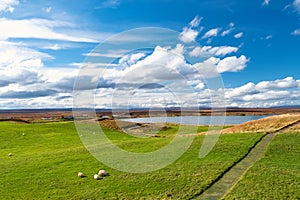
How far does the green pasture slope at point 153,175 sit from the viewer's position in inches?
830

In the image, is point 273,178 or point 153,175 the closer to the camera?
point 273,178

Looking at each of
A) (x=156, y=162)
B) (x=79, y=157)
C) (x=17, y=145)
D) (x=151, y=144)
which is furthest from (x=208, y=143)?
(x=17, y=145)

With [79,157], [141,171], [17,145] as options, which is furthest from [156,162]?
[17,145]

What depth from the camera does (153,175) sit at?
24.8m

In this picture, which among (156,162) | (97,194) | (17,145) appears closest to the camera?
(97,194)

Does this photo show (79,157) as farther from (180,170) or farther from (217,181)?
(217,181)

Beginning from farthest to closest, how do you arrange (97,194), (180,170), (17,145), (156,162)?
(17,145)
(156,162)
(180,170)
(97,194)

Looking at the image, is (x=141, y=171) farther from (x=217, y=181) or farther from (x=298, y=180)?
(x=298, y=180)

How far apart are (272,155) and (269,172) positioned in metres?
5.98

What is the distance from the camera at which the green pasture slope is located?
21.1 m

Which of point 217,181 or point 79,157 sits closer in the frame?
point 217,181

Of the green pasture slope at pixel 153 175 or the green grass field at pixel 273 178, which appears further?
the green pasture slope at pixel 153 175

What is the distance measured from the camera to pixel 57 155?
34.1 metres

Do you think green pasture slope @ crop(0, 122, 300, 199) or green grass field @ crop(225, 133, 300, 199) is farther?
green pasture slope @ crop(0, 122, 300, 199)
